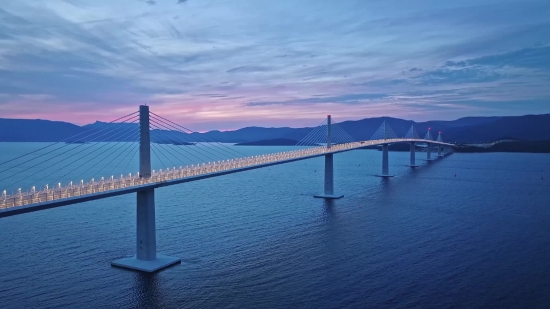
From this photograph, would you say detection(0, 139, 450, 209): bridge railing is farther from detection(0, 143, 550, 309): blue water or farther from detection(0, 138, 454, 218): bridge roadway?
detection(0, 143, 550, 309): blue water

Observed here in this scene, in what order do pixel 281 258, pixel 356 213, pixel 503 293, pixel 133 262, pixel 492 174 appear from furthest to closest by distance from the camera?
1. pixel 492 174
2. pixel 356 213
3. pixel 281 258
4. pixel 133 262
5. pixel 503 293

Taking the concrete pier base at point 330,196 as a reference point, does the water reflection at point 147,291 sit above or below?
below

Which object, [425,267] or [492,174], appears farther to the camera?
[492,174]

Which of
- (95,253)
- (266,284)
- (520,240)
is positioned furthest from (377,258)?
(95,253)

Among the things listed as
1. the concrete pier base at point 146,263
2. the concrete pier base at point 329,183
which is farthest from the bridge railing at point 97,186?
the concrete pier base at point 329,183

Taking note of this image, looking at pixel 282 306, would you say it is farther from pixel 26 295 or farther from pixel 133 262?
pixel 26 295

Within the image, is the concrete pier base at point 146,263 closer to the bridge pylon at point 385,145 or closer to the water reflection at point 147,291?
the water reflection at point 147,291

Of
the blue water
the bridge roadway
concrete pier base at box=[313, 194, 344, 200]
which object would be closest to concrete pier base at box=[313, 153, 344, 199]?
concrete pier base at box=[313, 194, 344, 200]
